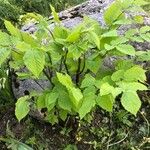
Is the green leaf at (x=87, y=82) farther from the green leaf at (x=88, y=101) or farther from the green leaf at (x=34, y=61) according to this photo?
the green leaf at (x=34, y=61)

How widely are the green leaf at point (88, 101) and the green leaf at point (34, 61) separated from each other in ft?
1.31

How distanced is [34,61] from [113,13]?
29.9 inches

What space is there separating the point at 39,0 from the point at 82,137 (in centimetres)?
268

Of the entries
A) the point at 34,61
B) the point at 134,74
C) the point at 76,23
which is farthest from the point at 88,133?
the point at 34,61

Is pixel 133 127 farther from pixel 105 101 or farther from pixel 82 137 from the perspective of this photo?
pixel 105 101

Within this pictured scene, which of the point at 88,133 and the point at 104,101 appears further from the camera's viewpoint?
the point at 88,133

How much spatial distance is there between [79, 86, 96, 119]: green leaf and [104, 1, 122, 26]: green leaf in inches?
21.2

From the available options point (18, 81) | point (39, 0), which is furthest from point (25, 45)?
point (39, 0)

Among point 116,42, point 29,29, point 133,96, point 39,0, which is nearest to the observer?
point 133,96

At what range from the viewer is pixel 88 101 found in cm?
280

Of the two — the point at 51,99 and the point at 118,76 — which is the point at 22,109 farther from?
the point at 118,76

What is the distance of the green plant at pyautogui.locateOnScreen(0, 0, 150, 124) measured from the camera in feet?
8.70

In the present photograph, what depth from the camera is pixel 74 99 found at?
279 centimetres

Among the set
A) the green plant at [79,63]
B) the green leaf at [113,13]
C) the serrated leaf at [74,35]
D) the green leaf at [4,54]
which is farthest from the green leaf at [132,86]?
the green leaf at [4,54]
